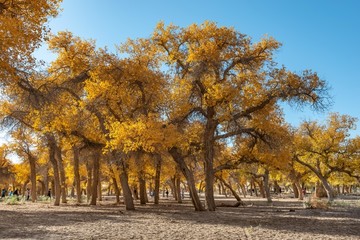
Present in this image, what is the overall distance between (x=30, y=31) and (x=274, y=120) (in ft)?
43.8

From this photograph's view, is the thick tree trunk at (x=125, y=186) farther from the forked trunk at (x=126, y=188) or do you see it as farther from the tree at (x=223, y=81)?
the tree at (x=223, y=81)

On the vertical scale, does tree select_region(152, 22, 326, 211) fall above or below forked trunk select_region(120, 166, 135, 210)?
above

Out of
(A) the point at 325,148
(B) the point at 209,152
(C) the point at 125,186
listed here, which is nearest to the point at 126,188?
(C) the point at 125,186

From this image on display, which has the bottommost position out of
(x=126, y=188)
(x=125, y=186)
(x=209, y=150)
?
(x=126, y=188)

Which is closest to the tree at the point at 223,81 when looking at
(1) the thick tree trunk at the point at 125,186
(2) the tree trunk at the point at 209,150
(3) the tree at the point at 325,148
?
(2) the tree trunk at the point at 209,150

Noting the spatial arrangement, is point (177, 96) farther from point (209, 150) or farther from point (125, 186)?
point (125, 186)

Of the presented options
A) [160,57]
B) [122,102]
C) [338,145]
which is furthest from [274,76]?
[338,145]

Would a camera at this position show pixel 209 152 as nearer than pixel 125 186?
Yes

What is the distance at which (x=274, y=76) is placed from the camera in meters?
18.5

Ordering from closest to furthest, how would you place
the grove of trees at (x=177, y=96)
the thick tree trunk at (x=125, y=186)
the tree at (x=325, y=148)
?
1. the grove of trees at (x=177, y=96)
2. the thick tree trunk at (x=125, y=186)
3. the tree at (x=325, y=148)

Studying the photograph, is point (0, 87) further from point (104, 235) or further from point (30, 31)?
point (104, 235)

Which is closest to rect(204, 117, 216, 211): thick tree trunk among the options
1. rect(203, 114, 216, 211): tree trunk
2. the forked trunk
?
rect(203, 114, 216, 211): tree trunk

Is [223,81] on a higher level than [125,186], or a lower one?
higher

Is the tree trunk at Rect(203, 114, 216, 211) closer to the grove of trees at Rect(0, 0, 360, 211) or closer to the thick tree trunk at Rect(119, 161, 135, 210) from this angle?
the grove of trees at Rect(0, 0, 360, 211)
